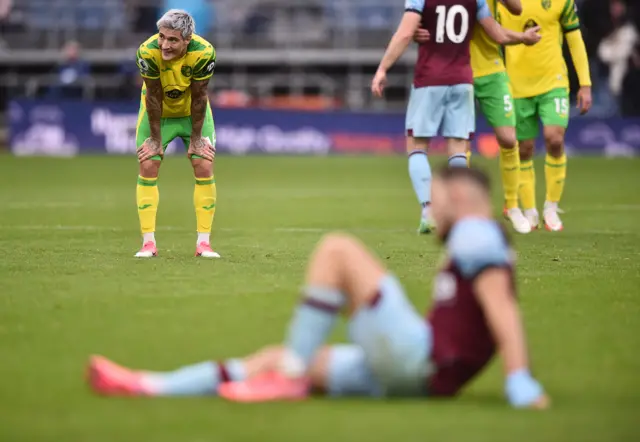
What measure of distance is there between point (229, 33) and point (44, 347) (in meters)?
28.3

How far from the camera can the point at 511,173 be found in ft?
43.4

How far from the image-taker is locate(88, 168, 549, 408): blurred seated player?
5059 mm

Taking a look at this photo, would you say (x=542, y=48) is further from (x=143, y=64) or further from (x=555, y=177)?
(x=143, y=64)

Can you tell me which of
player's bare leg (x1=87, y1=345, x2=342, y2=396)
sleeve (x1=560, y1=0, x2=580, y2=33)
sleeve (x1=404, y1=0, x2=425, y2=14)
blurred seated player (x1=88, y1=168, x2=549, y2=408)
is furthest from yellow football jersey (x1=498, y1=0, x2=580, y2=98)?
player's bare leg (x1=87, y1=345, x2=342, y2=396)

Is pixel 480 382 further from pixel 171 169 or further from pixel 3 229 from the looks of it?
pixel 171 169

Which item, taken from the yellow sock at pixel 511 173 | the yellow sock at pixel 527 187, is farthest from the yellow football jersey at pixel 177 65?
the yellow sock at pixel 527 187

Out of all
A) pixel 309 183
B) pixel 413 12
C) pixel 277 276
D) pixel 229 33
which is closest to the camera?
pixel 277 276

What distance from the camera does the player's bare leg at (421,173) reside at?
41.1ft

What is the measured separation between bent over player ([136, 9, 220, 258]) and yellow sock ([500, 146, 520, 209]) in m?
3.69

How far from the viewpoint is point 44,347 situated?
6.51 m

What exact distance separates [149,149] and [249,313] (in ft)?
10.5

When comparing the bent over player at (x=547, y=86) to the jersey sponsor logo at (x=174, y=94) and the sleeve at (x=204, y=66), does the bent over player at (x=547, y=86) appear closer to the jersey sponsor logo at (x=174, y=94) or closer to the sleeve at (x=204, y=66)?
the sleeve at (x=204, y=66)

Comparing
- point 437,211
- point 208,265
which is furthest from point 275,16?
point 437,211

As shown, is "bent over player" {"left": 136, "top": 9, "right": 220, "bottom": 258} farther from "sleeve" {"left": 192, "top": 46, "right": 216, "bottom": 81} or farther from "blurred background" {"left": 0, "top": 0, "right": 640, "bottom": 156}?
"blurred background" {"left": 0, "top": 0, "right": 640, "bottom": 156}
